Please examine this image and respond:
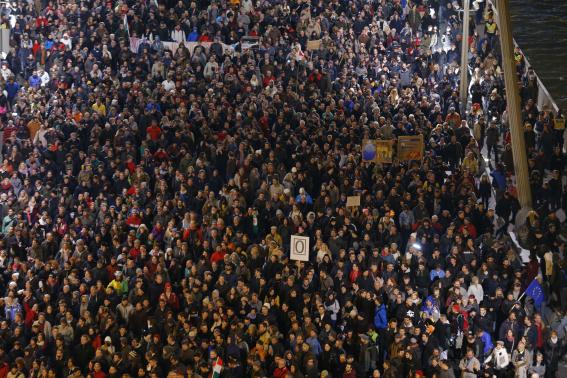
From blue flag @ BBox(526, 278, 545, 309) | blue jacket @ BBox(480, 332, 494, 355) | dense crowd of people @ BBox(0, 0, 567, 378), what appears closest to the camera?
blue jacket @ BBox(480, 332, 494, 355)

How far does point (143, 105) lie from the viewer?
3375 centimetres

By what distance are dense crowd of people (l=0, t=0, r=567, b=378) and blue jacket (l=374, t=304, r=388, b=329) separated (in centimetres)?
5

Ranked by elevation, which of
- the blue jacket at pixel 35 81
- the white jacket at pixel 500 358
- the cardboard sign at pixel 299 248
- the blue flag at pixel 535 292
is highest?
the blue jacket at pixel 35 81

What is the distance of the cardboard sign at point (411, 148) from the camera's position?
30231 mm

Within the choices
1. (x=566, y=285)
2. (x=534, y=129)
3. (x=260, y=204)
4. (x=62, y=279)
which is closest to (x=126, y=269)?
(x=62, y=279)

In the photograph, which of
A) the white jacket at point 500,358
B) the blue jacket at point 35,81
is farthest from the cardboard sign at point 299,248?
the blue jacket at point 35,81

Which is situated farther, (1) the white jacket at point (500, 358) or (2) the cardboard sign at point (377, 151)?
(2) the cardboard sign at point (377, 151)

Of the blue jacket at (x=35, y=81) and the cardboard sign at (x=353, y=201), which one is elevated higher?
the blue jacket at (x=35, y=81)

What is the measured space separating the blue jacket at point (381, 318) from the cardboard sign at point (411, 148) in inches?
254

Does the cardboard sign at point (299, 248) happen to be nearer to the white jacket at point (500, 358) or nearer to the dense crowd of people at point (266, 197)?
the dense crowd of people at point (266, 197)

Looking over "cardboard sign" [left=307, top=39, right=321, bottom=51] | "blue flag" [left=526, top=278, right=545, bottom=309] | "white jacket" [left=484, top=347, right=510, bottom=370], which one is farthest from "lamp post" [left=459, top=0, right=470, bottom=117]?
"white jacket" [left=484, top=347, right=510, bottom=370]

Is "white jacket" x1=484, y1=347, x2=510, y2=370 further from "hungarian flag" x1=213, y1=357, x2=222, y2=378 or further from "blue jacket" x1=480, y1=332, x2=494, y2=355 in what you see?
"hungarian flag" x1=213, y1=357, x2=222, y2=378

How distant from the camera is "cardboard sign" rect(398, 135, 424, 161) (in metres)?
30.2

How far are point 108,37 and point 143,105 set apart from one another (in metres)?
4.86
